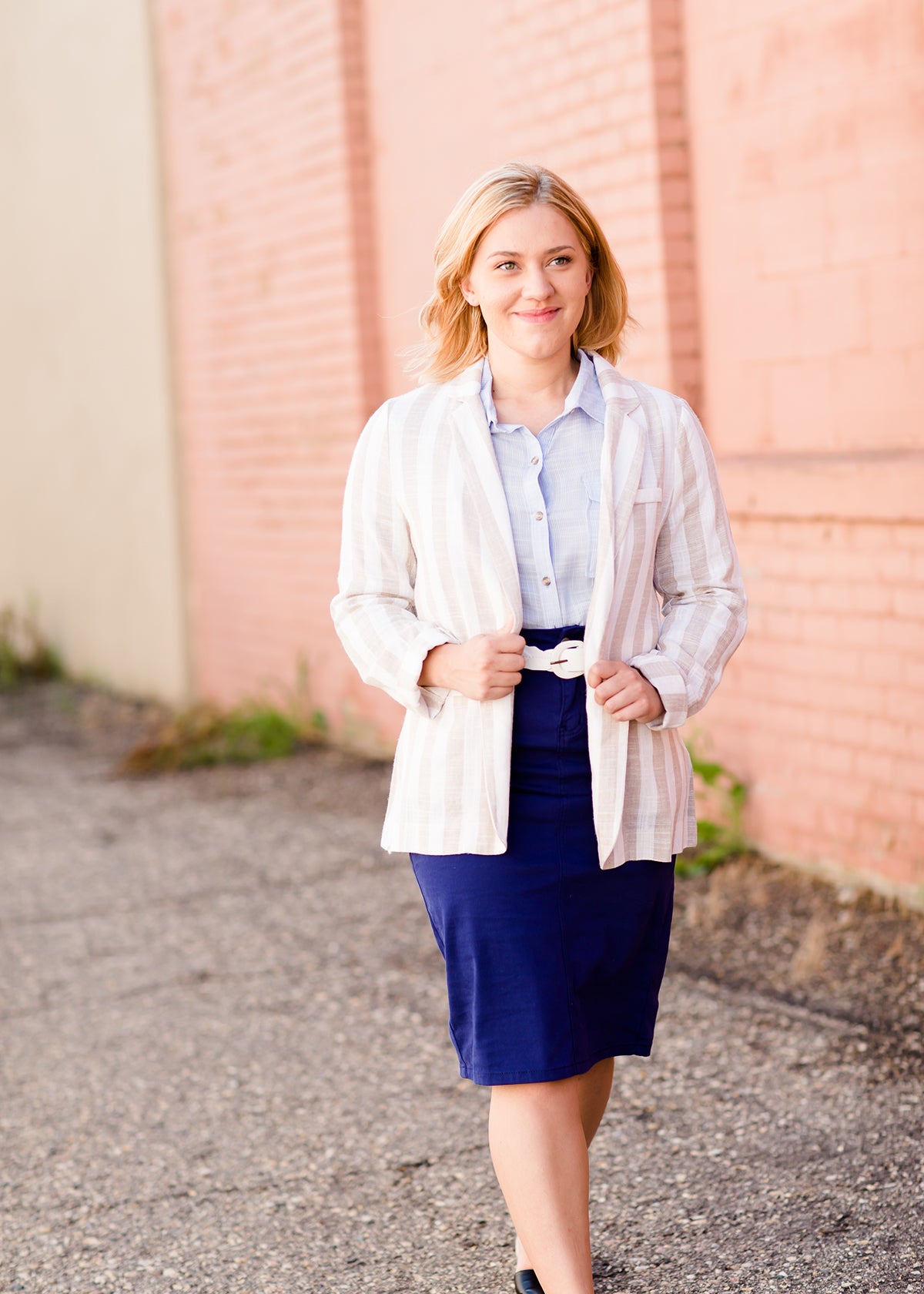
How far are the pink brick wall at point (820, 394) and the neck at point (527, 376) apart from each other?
213cm

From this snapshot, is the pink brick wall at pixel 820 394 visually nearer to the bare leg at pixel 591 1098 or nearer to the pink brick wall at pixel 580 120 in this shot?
the pink brick wall at pixel 580 120

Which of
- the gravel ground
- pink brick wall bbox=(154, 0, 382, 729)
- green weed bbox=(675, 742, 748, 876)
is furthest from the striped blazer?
pink brick wall bbox=(154, 0, 382, 729)

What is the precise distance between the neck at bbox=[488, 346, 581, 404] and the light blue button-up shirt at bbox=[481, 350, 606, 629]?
63mm

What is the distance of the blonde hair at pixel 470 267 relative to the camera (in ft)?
8.55

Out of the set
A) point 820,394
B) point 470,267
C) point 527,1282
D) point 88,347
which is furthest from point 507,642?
point 88,347

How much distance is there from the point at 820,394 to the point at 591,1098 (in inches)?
109

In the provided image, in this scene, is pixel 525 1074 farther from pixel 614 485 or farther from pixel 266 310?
pixel 266 310

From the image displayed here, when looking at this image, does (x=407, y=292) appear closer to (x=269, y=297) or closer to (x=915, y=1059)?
(x=269, y=297)

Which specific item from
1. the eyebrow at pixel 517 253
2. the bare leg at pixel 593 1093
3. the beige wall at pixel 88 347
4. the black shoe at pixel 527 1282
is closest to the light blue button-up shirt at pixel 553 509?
the eyebrow at pixel 517 253

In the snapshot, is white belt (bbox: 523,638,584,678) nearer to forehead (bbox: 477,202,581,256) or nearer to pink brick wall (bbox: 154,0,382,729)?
forehead (bbox: 477,202,581,256)

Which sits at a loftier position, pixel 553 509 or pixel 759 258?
pixel 759 258

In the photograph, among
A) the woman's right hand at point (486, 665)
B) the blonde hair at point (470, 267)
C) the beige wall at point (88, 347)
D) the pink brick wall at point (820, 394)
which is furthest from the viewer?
the beige wall at point (88, 347)

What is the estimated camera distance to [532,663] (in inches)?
102

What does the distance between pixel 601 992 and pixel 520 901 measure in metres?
0.23
